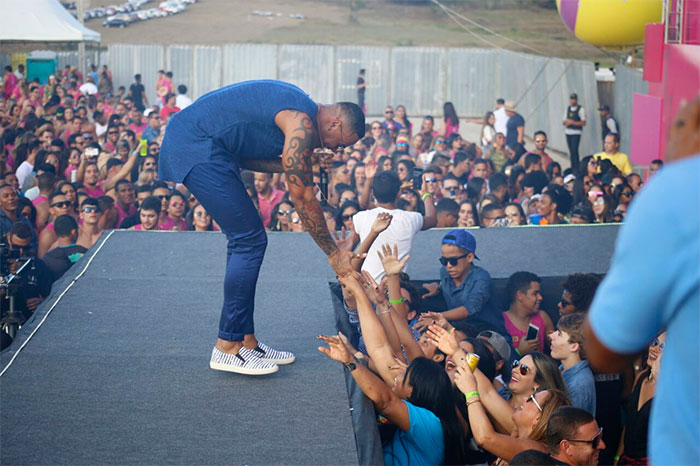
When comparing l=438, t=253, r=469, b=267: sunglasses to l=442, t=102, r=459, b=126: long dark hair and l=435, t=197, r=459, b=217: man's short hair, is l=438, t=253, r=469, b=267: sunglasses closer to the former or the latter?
l=435, t=197, r=459, b=217: man's short hair

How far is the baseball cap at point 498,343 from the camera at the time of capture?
5148mm

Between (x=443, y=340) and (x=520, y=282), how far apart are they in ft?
7.69

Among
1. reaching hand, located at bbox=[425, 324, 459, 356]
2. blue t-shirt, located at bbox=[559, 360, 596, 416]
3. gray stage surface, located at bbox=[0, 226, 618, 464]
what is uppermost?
reaching hand, located at bbox=[425, 324, 459, 356]

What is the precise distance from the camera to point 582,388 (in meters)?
4.43

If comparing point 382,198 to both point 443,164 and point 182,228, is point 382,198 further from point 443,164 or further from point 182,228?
point 443,164

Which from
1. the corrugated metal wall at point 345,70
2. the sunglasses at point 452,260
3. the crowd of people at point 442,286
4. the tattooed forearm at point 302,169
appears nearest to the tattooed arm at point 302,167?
the tattooed forearm at point 302,169

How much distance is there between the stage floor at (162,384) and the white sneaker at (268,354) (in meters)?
0.04

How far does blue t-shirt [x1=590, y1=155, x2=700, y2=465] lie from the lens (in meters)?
1.56

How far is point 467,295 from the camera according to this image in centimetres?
600

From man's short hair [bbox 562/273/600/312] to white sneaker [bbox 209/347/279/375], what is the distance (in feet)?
7.57

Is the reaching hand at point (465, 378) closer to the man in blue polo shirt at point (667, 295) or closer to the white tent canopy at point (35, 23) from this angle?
the man in blue polo shirt at point (667, 295)

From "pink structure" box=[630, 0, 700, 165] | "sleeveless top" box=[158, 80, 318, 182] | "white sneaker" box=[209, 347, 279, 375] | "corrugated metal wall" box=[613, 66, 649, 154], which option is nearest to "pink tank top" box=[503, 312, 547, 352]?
"white sneaker" box=[209, 347, 279, 375]

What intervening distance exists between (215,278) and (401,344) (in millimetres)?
1750

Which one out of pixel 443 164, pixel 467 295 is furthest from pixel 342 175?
pixel 467 295
